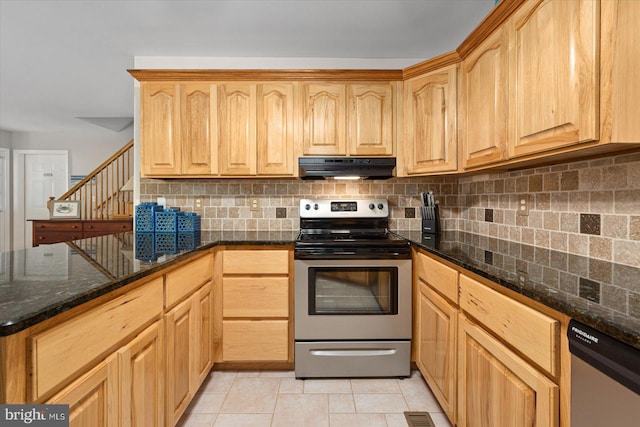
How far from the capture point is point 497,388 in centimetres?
121

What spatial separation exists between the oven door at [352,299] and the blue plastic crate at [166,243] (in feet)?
2.54

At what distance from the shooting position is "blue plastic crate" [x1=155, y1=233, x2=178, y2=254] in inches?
68.6

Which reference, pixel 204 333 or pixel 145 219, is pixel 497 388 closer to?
pixel 204 333

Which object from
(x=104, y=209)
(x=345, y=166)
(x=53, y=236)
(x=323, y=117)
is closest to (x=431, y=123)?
(x=345, y=166)

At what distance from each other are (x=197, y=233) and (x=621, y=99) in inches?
99.6

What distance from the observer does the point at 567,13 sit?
1.20m

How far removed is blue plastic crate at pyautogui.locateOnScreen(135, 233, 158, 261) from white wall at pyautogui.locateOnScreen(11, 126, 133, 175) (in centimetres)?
498

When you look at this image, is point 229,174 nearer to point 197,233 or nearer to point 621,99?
point 197,233

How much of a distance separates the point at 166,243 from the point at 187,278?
0.44 m

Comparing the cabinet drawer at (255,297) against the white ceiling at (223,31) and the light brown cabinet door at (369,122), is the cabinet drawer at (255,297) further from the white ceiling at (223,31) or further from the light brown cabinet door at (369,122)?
the white ceiling at (223,31)

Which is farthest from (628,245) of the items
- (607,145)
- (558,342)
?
(558,342)

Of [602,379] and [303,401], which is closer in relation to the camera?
[602,379]

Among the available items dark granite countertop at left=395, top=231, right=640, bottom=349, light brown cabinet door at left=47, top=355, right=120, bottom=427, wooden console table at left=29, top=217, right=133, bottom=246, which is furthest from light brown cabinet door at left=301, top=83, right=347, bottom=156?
wooden console table at left=29, top=217, right=133, bottom=246

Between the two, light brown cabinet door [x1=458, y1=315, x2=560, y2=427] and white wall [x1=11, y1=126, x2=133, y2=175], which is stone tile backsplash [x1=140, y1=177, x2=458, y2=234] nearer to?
light brown cabinet door [x1=458, y1=315, x2=560, y2=427]
